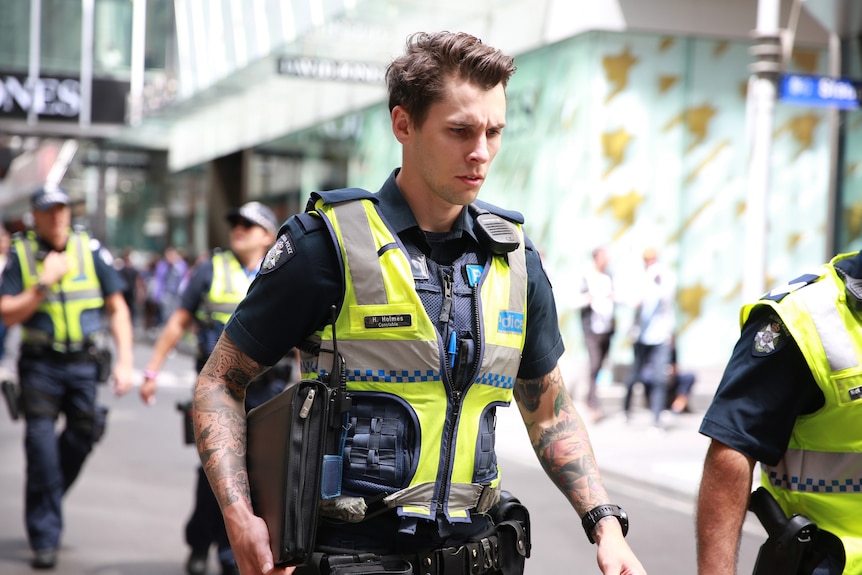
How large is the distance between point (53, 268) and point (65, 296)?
250mm

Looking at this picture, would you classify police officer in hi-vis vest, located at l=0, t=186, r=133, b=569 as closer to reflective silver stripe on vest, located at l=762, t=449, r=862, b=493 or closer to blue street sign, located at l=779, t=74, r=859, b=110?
reflective silver stripe on vest, located at l=762, t=449, r=862, b=493

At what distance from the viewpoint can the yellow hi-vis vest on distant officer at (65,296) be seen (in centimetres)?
691

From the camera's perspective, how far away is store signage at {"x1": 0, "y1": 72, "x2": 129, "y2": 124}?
83.7 ft

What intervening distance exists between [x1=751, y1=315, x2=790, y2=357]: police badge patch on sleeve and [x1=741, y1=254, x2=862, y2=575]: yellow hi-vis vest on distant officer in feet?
0.13

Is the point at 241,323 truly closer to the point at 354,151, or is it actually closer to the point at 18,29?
the point at 354,151

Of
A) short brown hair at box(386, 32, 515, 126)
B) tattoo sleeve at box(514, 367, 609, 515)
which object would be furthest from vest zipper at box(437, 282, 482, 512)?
short brown hair at box(386, 32, 515, 126)

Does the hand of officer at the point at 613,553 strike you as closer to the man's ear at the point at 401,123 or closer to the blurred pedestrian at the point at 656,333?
the man's ear at the point at 401,123

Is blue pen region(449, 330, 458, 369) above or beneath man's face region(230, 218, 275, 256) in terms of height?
beneath

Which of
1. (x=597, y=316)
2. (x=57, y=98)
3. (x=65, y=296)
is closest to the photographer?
(x=65, y=296)

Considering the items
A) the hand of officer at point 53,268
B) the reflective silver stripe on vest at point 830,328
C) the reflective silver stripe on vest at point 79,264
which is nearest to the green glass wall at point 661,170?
the reflective silver stripe on vest at point 79,264

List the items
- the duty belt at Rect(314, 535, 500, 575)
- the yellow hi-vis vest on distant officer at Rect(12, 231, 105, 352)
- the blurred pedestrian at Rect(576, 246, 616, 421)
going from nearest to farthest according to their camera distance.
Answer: the duty belt at Rect(314, 535, 500, 575) → the yellow hi-vis vest on distant officer at Rect(12, 231, 105, 352) → the blurred pedestrian at Rect(576, 246, 616, 421)

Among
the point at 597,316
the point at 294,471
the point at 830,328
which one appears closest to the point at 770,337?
the point at 830,328

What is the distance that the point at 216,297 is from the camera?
6.79 meters

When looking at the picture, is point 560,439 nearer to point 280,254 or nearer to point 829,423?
point 829,423
